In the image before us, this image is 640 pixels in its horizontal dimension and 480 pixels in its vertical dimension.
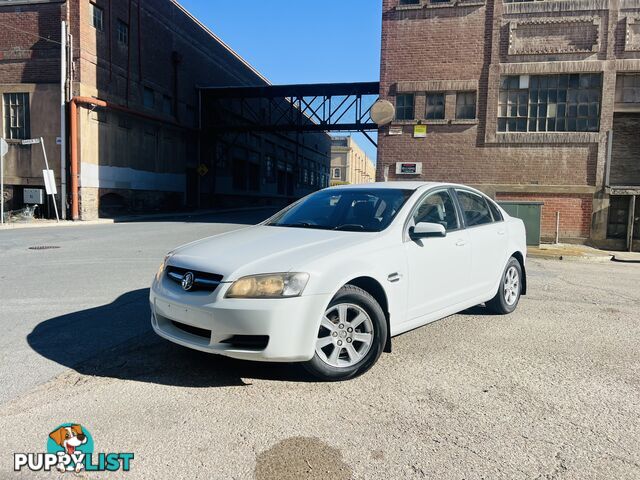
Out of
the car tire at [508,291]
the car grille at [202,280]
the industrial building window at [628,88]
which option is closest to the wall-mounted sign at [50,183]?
the car grille at [202,280]

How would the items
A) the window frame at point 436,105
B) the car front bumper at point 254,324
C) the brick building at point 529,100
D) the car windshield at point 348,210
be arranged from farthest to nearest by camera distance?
the window frame at point 436,105, the brick building at point 529,100, the car windshield at point 348,210, the car front bumper at point 254,324

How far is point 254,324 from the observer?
3.37 m

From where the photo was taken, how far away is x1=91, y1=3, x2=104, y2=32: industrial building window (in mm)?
22739

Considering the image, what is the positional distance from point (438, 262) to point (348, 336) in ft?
4.34

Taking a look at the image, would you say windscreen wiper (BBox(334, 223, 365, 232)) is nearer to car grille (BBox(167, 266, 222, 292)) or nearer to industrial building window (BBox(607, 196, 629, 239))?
car grille (BBox(167, 266, 222, 292))

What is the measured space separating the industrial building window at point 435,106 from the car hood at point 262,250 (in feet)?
46.3

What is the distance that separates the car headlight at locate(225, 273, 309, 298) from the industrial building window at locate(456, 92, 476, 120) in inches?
599

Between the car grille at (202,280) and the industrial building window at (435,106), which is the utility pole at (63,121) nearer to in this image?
the industrial building window at (435,106)

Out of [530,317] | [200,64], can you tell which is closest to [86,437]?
[530,317]

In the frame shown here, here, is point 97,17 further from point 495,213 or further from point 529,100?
point 495,213

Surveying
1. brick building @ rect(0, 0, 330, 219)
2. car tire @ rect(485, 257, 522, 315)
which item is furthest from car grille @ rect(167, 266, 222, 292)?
brick building @ rect(0, 0, 330, 219)

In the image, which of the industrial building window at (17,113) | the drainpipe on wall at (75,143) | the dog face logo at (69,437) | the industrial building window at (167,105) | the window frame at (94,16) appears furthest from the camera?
the industrial building window at (167,105)

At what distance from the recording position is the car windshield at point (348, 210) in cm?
450

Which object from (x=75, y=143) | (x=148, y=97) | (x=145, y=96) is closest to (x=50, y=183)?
(x=75, y=143)
